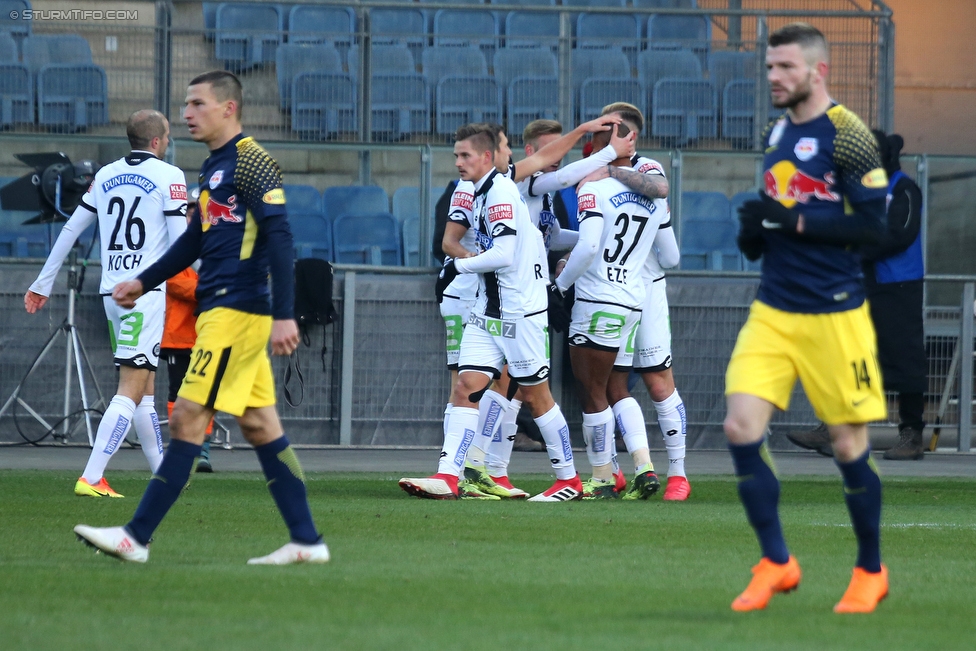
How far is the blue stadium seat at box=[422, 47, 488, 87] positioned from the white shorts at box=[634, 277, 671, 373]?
6.60 meters

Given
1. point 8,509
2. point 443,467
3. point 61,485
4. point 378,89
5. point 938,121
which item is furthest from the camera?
point 938,121

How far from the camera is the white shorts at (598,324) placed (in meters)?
8.44

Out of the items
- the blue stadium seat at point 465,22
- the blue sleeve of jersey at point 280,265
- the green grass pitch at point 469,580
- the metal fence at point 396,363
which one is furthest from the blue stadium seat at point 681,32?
the blue sleeve of jersey at point 280,265

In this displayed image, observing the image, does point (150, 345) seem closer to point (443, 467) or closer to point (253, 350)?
point (443, 467)

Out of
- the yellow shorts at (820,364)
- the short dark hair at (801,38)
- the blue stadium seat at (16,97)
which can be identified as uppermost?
the blue stadium seat at (16,97)

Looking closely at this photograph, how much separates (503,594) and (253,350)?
57.4 inches

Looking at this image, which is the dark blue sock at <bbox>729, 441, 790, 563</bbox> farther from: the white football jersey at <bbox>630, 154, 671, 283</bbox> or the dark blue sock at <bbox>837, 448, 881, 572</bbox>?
the white football jersey at <bbox>630, 154, 671, 283</bbox>

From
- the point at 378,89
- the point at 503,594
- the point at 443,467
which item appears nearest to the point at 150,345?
the point at 443,467

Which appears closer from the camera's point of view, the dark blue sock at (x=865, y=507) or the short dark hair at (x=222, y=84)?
the dark blue sock at (x=865, y=507)

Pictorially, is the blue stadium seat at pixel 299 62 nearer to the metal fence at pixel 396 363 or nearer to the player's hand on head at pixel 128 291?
the metal fence at pixel 396 363

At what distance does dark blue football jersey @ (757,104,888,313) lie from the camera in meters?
4.63

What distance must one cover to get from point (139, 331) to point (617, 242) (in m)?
2.98

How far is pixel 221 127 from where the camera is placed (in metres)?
5.66

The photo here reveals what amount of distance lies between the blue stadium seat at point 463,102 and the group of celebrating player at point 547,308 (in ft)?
19.6
